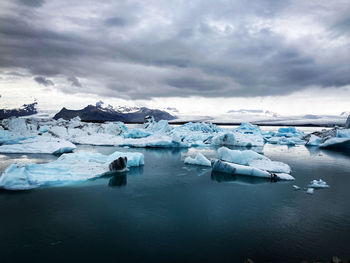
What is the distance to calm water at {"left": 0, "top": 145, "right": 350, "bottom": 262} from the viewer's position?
4652 millimetres

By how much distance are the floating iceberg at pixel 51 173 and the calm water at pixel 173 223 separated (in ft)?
1.60

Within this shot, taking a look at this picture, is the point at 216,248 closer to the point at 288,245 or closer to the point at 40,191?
the point at 288,245

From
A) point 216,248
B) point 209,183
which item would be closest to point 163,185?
point 209,183

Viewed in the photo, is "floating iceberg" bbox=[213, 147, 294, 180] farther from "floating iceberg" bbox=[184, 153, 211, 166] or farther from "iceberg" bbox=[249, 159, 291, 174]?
"floating iceberg" bbox=[184, 153, 211, 166]

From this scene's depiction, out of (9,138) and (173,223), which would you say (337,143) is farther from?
(9,138)

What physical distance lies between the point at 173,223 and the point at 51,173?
592 cm

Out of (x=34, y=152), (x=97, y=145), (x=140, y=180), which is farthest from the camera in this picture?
(x=97, y=145)

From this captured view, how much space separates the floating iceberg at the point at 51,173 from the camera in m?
8.45

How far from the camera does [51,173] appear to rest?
375 inches

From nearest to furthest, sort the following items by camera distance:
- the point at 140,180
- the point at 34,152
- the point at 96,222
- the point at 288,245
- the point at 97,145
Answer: the point at 288,245
the point at 96,222
the point at 140,180
the point at 34,152
the point at 97,145

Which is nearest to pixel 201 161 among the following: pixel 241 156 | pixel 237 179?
pixel 241 156

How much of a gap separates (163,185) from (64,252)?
5213mm

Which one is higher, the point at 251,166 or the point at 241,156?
the point at 241,156

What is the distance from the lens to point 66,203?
7199mm
